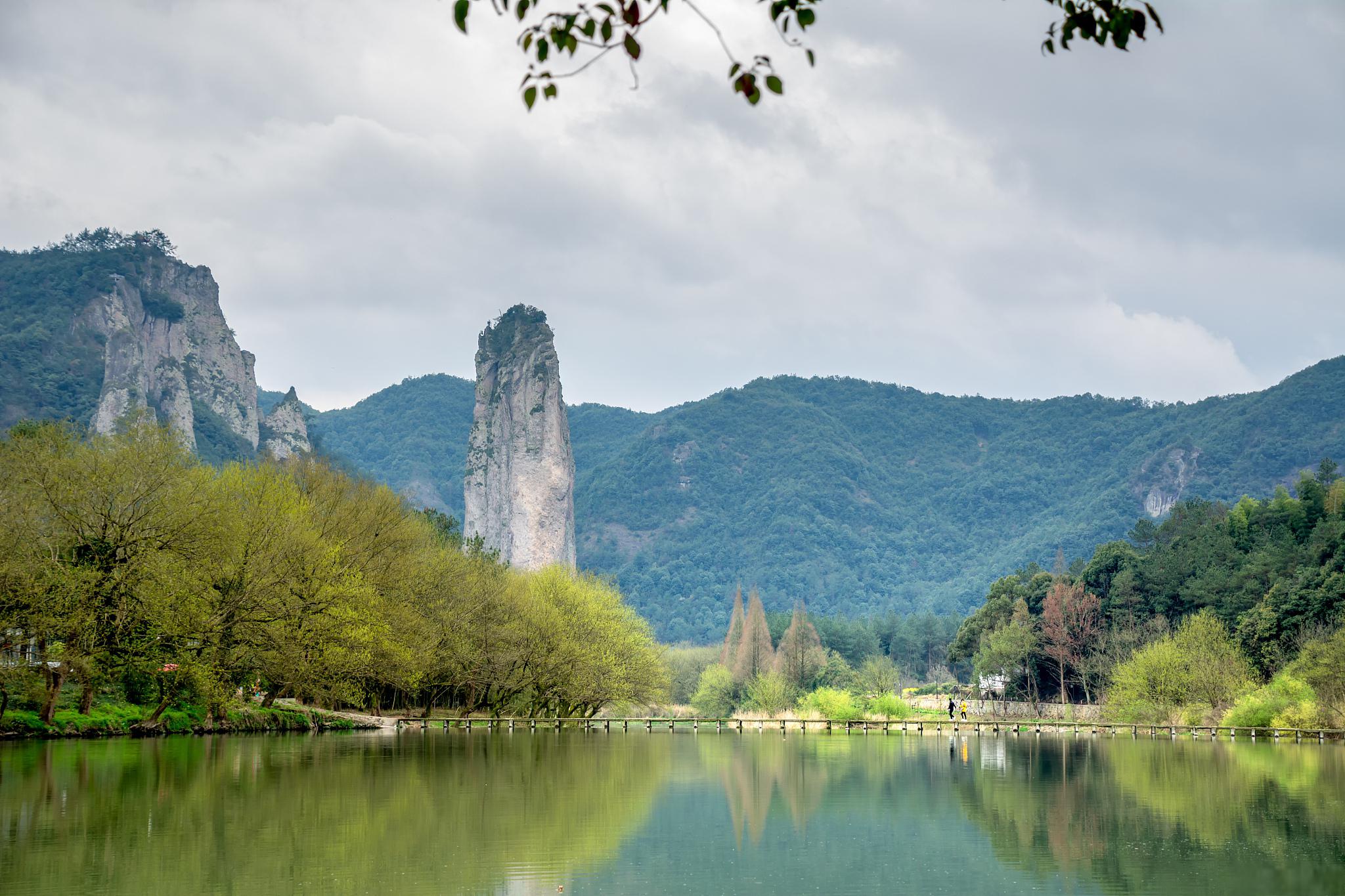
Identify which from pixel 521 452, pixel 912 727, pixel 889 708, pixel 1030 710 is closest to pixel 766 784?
pixel 912 727

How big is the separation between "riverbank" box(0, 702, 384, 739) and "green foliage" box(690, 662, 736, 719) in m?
46.5

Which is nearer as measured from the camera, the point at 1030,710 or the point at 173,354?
the point at 1030,710

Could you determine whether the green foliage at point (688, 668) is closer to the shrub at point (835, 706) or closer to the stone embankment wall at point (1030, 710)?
the stone embankment wall at point (1030, 710)

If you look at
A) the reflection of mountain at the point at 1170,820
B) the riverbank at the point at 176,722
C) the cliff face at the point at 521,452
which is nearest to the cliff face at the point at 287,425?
the cliff face at the point at 521,452

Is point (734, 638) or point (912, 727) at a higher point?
point (734, 638)

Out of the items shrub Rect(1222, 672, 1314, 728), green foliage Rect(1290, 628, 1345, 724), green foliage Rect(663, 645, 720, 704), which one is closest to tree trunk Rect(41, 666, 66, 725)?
shrub Rect(1222, 672, 1314, 728)

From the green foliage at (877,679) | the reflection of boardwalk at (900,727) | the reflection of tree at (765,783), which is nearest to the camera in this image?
the reflection of tree at (765,783)

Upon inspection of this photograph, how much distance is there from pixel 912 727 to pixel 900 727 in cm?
88

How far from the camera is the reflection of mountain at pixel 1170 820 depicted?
671 inches

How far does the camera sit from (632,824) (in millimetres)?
21688

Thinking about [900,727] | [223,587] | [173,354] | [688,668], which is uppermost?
[173,354]

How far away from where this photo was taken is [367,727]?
53875 mm

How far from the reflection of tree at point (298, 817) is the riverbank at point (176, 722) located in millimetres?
1546

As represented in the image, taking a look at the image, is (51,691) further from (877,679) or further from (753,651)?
(753,651)
